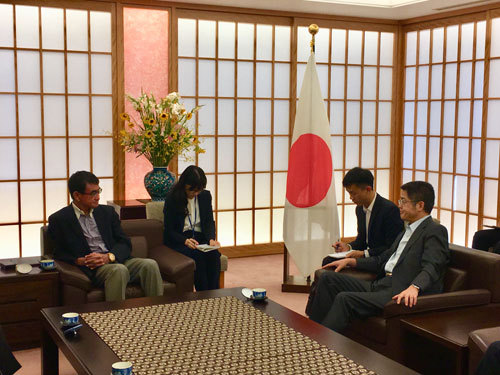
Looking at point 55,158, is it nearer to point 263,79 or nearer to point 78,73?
point 78,73

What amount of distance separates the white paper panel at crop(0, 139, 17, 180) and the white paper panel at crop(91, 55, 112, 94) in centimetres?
84

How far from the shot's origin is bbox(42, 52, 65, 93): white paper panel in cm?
544

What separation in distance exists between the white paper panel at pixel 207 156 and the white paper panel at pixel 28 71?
1.57 meters

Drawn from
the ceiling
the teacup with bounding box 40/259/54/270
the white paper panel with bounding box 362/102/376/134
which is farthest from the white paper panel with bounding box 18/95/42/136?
the white paper panel with bounding box 362/102/376/134

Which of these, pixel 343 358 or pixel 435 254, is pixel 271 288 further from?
pixel 343 358

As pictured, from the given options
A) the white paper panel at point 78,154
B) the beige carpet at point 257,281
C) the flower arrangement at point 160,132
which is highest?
the flower arrangement at point 160,132

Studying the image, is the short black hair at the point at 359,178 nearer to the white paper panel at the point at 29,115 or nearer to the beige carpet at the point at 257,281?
the beige carpet at the point at 257,281

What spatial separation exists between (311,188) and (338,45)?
2.25 metres

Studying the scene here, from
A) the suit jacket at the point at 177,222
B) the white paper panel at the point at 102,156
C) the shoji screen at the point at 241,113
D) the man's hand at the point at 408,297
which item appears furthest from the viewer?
the shoji screen at the point at 241,113

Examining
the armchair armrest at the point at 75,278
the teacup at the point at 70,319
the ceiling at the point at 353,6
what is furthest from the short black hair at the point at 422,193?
the ceiling at the point at 353,6

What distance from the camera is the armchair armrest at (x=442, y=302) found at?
10.1 ft

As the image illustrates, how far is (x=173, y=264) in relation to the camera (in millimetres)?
3982

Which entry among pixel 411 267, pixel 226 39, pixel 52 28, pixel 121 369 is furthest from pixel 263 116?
pixel 121 369

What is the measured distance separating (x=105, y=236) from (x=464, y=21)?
398cm
